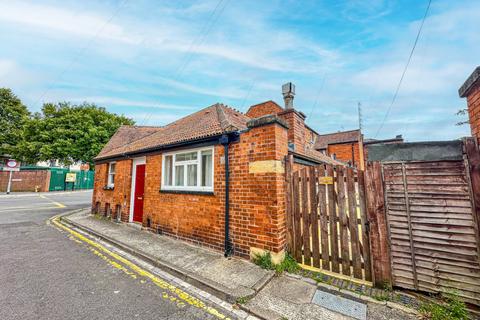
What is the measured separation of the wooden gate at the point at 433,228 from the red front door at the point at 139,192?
783cm

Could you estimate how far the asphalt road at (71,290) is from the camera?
9.44ft

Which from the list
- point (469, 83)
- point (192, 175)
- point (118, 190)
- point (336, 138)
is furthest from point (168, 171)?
point (336, 138)

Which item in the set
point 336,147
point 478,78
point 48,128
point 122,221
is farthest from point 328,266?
point 48,128

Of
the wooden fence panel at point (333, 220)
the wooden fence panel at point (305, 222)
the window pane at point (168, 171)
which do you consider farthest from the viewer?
the window pane at point (168, 171)

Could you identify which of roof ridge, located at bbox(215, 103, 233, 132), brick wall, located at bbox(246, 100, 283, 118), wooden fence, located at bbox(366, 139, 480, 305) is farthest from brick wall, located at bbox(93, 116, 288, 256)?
brick wall, located at bbox(246, 100, 283, 118)

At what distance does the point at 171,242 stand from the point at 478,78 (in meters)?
7.34

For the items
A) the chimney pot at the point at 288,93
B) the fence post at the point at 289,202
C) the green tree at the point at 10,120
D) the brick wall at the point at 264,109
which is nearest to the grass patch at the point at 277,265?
the fence post at the point at 289,202

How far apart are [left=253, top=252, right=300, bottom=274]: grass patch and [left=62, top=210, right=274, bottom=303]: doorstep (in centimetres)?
12

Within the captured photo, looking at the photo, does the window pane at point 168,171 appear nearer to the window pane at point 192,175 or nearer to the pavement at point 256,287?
the window pane at point 192,175

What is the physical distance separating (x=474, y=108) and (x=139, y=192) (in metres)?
9.50

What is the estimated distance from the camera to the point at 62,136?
2609 cm

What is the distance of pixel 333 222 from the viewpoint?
3967mm

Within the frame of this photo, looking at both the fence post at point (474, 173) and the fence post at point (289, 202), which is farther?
the fence post at point (289, 202)

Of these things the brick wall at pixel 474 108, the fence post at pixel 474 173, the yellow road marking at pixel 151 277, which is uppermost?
the brick wall at pixel 474 108
